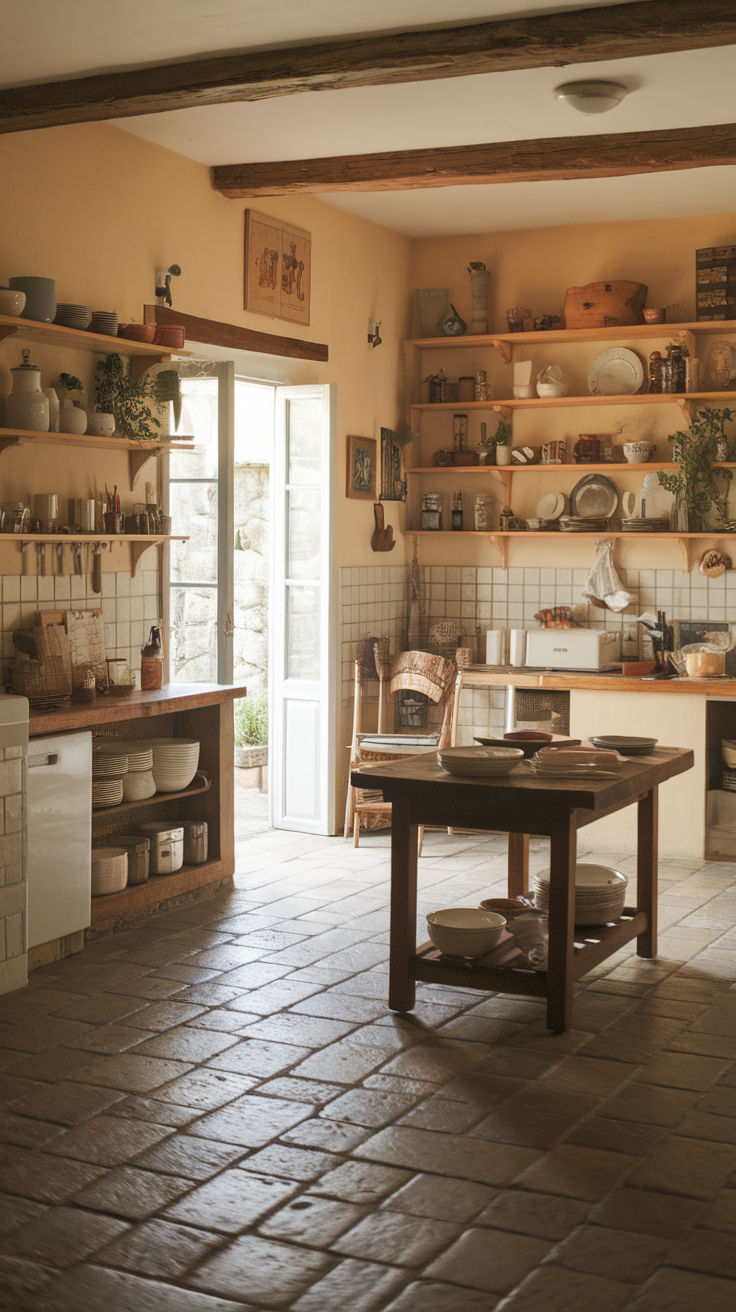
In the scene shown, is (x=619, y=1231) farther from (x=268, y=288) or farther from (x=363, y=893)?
(x=268, y=288)

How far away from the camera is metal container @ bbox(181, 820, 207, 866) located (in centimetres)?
553

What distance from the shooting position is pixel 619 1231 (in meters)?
2.74

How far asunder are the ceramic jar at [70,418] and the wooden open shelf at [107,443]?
1.0 inches

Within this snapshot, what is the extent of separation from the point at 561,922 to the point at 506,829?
0.33m

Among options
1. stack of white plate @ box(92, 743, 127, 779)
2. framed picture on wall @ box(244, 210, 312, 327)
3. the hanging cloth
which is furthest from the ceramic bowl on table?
the hanging cloth

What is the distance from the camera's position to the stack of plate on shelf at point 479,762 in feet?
13.0

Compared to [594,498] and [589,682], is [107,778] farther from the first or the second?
[594,498]

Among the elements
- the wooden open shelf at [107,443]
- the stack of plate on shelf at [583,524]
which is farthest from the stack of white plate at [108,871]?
the stack of plate on shelf at [583,524]

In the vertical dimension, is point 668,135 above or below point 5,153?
above

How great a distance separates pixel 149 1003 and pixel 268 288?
3.63m

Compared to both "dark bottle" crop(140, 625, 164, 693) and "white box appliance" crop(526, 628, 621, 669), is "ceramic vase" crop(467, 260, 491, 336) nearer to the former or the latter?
"white box appliance" crop(526, 628, 621, 669)

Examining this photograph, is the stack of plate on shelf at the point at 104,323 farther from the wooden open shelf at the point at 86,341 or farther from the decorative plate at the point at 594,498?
the decorative plate at the point at 594,498

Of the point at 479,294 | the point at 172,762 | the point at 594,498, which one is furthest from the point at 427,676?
the point at 479,294

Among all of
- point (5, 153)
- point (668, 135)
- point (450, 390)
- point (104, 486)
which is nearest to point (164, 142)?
point (5, 153)
